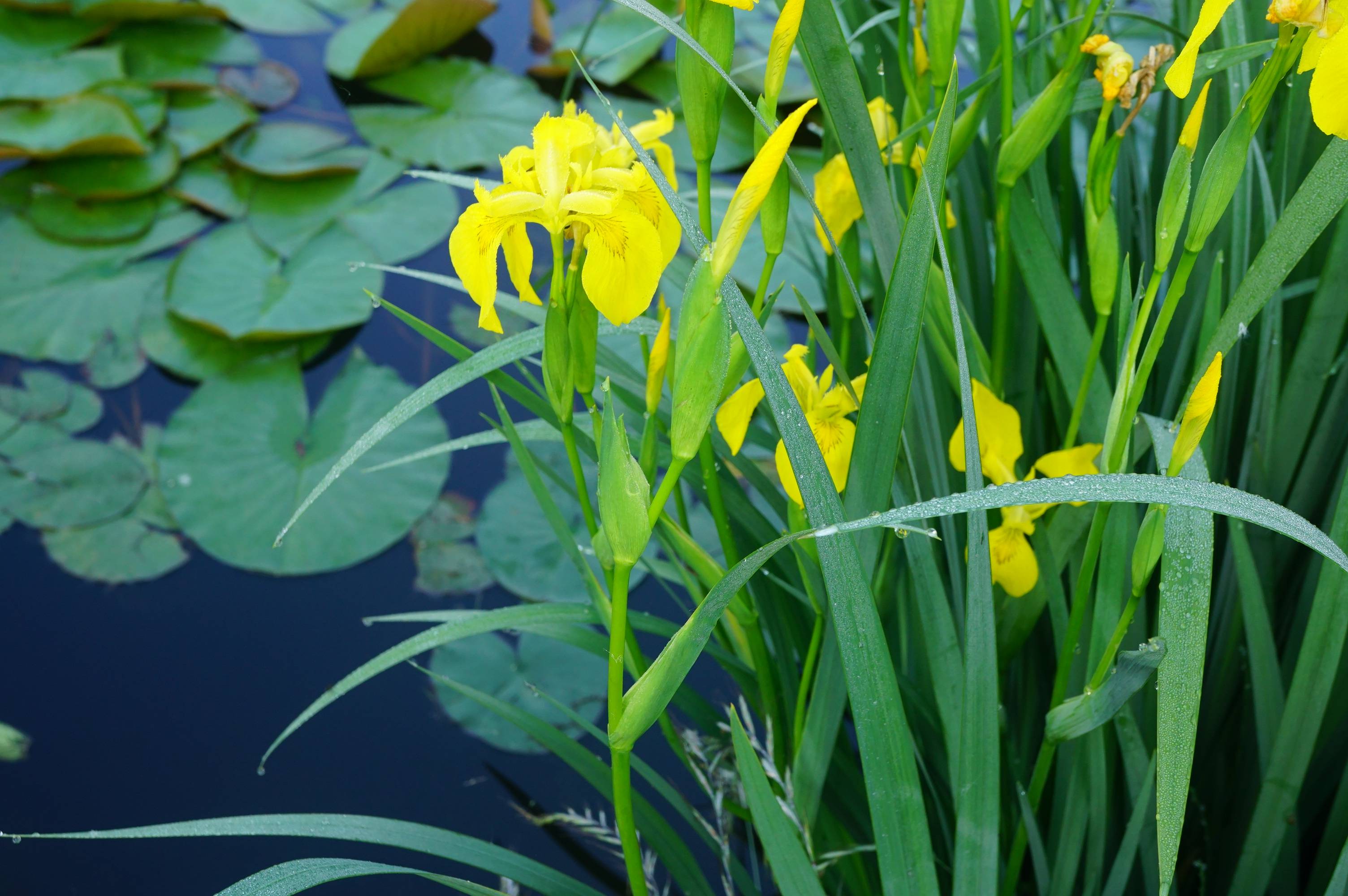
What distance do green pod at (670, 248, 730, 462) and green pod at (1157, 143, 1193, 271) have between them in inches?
7.7

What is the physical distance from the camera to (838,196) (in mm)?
579

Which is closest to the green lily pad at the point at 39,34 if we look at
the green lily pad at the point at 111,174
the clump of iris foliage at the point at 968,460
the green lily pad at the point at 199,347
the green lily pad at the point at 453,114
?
the green lily pad at the point at 111,174

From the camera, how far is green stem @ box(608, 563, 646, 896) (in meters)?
0.36

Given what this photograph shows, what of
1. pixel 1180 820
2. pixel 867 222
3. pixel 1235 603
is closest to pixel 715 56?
pixel 867 222

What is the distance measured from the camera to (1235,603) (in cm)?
63

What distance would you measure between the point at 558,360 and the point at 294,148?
5.13 ft

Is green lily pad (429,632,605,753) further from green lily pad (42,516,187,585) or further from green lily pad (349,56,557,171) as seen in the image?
green lily pad (349,56,557,171)

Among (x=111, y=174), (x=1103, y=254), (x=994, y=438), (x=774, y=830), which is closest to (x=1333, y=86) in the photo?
(x=1103, y=254)

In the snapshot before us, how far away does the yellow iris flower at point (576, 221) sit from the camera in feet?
1.29

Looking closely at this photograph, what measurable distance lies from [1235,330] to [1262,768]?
291 mm

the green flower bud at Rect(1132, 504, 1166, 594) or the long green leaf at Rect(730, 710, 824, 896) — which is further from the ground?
the green flower bud at Rect(1132, 504, 1166, 594)

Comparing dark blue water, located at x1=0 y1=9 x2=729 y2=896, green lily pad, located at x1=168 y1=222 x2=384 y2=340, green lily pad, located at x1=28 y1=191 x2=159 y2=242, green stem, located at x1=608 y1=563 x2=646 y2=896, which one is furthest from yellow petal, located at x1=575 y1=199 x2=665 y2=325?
green lily pad, located at x1=28 y1=191 x2=159 y2=242

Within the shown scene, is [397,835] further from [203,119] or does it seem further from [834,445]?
[203,119]

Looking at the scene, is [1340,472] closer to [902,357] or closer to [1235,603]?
[1235,603]
